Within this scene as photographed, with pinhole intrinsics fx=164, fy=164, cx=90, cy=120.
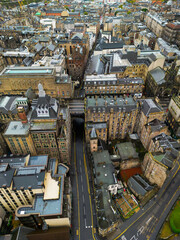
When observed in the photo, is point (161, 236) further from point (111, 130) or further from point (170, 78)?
point (170, 78)

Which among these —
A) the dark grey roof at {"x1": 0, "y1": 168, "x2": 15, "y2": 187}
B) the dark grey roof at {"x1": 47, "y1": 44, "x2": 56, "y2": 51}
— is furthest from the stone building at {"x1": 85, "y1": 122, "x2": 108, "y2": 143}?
the dark grey roof at {"x1": 47, "y1": 44, "x2": 56, "y2": 51}

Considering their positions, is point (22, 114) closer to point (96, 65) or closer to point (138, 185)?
point (138, 185)

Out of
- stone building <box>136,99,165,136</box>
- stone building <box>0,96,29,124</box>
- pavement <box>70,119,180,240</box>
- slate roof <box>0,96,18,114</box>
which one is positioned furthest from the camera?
slate roof <box>0,96,18,114</box>

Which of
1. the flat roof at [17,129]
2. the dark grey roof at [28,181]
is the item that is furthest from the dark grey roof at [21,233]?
the flat roof at [17,129]

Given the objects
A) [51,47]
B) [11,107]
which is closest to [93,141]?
[11,107]

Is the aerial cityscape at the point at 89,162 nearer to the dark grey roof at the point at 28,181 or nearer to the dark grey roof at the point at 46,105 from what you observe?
the dark grey roof at the point at 28,181

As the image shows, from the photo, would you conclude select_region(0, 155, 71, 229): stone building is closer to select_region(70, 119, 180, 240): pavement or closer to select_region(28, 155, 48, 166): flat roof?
select_region(28, 155, 48, 166): flat roof
